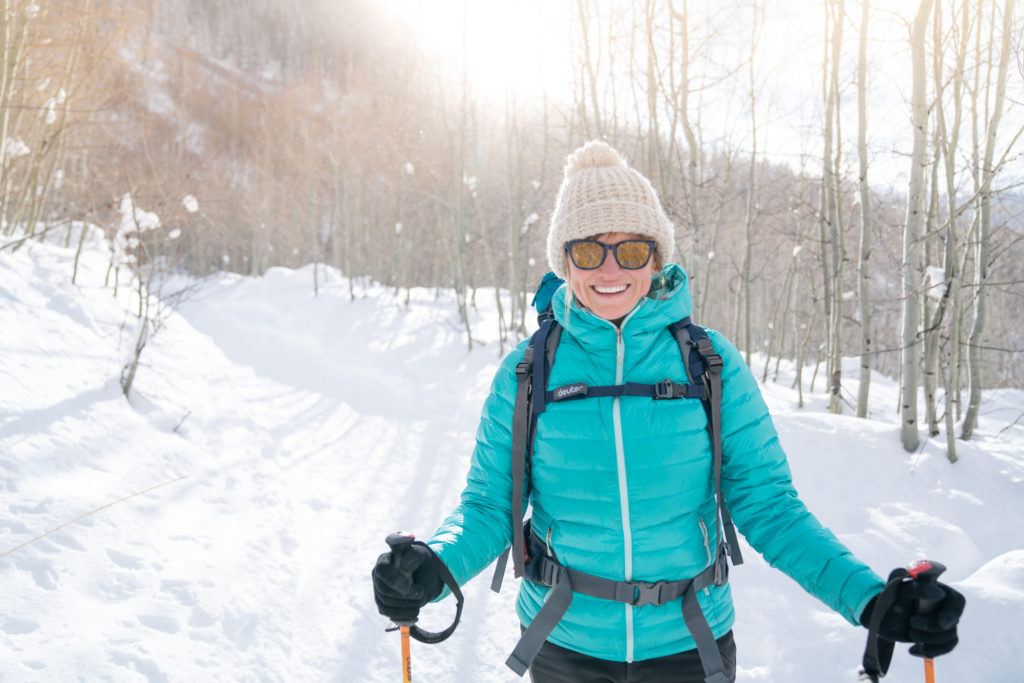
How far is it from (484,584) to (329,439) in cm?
386

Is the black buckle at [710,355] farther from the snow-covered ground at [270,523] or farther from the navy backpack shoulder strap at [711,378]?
the snow-covered ground at [270,523]

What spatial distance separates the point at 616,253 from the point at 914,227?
5.11 metres

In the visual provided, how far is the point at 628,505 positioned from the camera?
1517mm

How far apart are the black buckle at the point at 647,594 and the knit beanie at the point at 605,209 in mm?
911

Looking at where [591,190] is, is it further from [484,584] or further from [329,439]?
[329,439]

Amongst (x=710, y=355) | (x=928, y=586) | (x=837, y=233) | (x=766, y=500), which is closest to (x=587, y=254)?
(x=710, y=355)

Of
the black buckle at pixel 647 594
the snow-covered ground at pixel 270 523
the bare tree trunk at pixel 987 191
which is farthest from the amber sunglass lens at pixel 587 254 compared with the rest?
the bare tree trunk at pixel 987 191

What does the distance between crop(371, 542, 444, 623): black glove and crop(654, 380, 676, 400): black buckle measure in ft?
2.34

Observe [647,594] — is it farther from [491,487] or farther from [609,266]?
[609,266]

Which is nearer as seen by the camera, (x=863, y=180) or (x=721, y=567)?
(x=721, y=567)

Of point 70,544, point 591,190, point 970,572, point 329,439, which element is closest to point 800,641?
point 970,572

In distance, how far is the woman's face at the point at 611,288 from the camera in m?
1.65

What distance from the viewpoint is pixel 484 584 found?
4.22 meters

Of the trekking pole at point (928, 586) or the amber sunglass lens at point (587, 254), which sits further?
the amber sunglass lens at point (587, 254)
